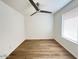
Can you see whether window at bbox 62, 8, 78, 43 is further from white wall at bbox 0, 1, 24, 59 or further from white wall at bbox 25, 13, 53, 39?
white wall at bbox 25, 13, 53, 39

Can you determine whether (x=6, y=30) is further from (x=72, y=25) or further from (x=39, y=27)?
(x=39, y=27)

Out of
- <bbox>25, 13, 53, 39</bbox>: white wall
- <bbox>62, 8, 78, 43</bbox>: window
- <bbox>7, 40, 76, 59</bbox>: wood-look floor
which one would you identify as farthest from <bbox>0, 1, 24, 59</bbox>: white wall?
<bbox>25, 13, 53, 39</bbox>: white wall

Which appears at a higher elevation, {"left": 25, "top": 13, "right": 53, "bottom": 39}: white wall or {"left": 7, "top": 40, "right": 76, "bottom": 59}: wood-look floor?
{"left": 25, "top": 13, "right": 53, "bottom": 39}: white wall

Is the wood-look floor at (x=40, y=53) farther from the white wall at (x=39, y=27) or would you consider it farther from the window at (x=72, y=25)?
the white wall at (x=39, y=27)

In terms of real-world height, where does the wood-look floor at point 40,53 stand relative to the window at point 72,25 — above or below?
below

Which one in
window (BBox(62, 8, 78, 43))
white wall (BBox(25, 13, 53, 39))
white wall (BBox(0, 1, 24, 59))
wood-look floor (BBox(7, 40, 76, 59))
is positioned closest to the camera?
white wall (BBox(0, 1, 24, 59))

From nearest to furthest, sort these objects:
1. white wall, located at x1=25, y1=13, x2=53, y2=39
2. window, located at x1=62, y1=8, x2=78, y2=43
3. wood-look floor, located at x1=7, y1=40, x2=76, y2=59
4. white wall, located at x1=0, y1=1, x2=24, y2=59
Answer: white wall, located at x1=0, y1=1, x2=24, y2=59
wood-look floor, located at x1=7, y1=40, x2=76, y2=59
window, located at x1=62, y1=8, x2=78, y2=43
white wall, located at x1=25, y1=13, x2=53, y2=39

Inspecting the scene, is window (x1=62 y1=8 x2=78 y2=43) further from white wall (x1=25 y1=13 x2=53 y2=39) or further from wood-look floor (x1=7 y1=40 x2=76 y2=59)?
white wall (x1=25 y1=13 x2=53 y2=39)

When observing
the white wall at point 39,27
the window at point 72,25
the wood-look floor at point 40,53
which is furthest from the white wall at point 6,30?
the white wall at point 39,27

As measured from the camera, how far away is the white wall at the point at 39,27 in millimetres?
8656

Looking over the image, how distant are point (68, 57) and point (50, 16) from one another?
17.2ft

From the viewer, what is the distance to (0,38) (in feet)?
10.6

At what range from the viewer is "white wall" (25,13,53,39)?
8.66m

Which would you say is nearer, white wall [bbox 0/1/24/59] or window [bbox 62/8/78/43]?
white wall [bbox 0/1/24/59]
